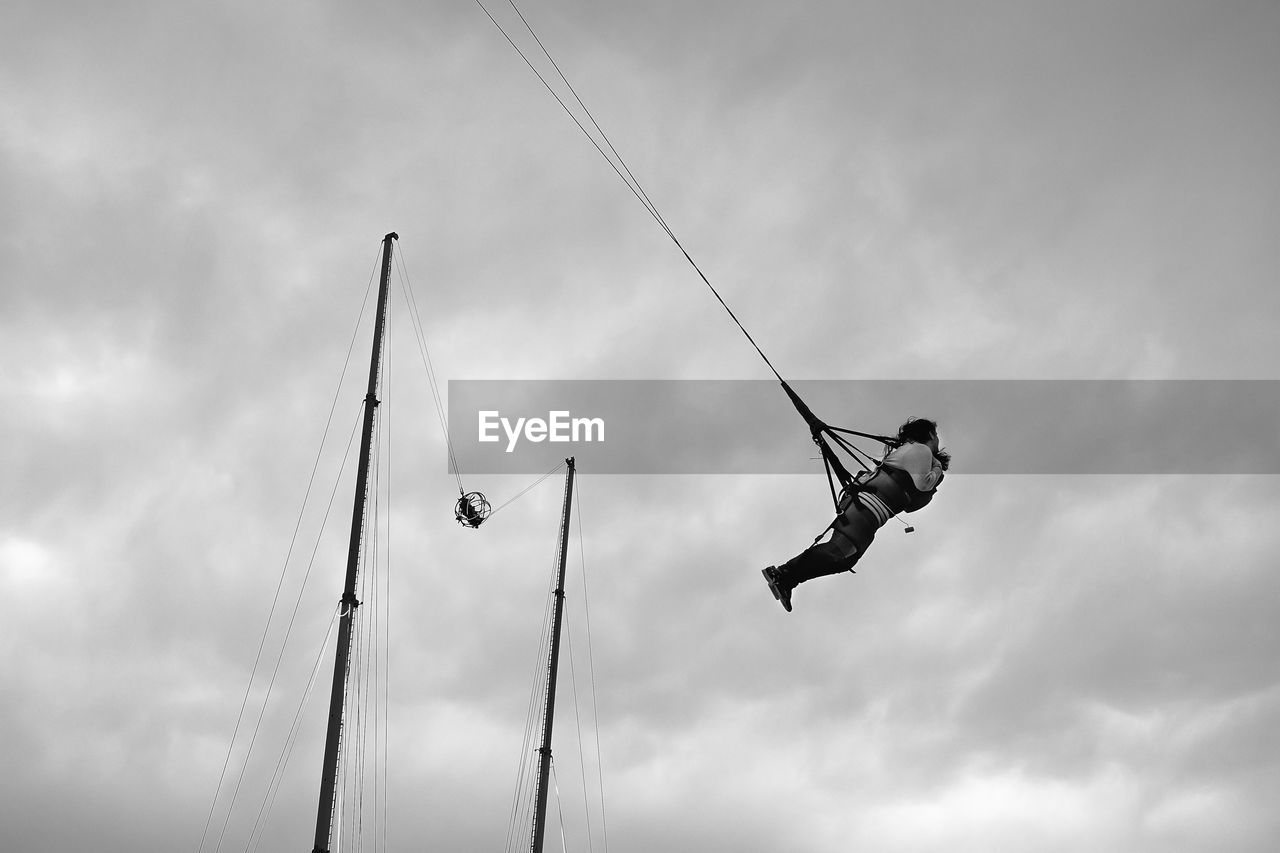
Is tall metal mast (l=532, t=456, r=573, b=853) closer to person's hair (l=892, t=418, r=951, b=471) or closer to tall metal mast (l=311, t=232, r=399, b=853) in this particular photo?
tall metal mast (l=311, t=232, r=399, b=853)

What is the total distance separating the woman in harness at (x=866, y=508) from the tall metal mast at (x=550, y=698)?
27629mm

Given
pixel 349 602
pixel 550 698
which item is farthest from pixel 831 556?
pixel 550 698

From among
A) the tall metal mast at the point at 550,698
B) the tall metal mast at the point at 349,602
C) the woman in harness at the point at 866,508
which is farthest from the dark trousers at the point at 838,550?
the tall metal mast at the point at 550,698

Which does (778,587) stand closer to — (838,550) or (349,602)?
(838,550)

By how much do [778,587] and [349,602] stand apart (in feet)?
44.5

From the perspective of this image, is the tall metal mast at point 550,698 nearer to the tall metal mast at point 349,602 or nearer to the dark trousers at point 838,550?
the tall metal mast at point 349,602

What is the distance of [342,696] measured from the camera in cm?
2406

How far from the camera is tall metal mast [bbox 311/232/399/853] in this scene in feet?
74.7

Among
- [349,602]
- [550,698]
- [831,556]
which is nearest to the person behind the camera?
[831,556]

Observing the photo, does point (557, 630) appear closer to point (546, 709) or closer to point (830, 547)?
point (546, 709)

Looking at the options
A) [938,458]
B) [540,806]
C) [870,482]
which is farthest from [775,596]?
[540,806]

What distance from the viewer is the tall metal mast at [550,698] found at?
3947 centimetres

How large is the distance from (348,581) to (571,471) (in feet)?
71.5

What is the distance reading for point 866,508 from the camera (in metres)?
14.9
